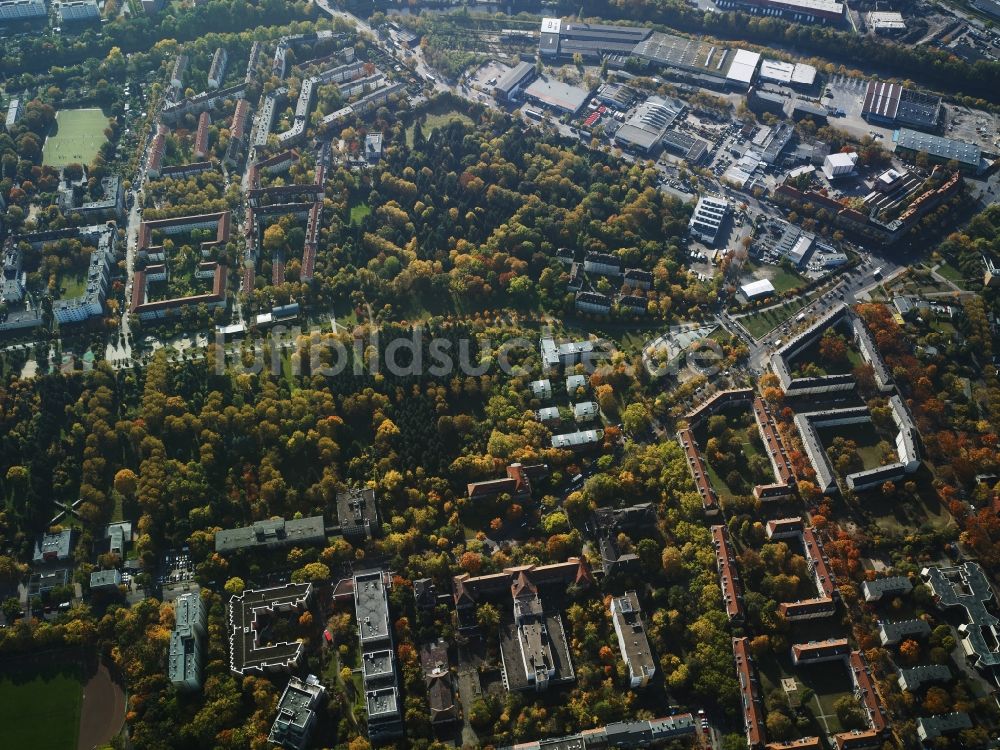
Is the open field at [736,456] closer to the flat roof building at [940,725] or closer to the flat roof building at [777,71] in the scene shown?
the flat roof building at [940,725]

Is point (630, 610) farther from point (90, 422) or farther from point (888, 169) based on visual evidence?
point (888, 169)

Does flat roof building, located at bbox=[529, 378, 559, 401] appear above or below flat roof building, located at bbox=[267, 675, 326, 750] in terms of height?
above

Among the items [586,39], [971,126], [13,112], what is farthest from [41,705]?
[971,126]

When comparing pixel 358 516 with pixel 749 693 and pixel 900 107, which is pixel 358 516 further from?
pixel 900 107

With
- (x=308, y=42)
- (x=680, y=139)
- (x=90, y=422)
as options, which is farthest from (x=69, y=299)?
(x=680, y=139)

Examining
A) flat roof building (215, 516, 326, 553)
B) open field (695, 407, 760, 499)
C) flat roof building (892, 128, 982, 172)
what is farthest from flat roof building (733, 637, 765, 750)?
flat roof building (892, 128, 982, 172)

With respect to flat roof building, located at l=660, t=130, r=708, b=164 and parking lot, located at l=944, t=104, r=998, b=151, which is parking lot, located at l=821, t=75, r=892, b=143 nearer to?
parking lot, located at l=944, t=104, r=998, b=151
